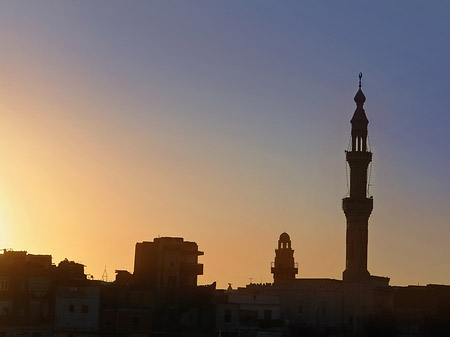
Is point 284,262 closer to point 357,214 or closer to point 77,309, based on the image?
point 357,214

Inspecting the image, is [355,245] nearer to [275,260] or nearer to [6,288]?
[275,260]

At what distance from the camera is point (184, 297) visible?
99.1 meters

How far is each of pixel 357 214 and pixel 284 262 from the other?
1350cm

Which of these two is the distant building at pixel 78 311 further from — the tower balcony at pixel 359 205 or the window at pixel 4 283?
the tower balcony at pixel 359 205

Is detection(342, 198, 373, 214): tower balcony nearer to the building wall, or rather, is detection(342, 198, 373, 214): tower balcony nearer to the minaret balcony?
the minaret balcony

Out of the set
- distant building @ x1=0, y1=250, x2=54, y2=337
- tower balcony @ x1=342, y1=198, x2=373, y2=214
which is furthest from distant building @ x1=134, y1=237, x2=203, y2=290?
tower balcony @ x1=342, y1=198, x2=373, y2=214

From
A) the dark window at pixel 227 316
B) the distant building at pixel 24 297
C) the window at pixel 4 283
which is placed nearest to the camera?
the distant building at pixel 24 297

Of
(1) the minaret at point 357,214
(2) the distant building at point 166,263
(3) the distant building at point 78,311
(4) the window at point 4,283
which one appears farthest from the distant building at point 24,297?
(1) the minaret at point 357,214

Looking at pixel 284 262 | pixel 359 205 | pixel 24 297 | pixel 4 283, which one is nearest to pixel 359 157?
pixel 359 205

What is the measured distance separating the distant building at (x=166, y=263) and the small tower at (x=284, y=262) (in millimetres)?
19581

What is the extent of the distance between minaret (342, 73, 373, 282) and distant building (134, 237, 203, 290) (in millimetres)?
17082

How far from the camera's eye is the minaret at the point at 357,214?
108438 millimetres

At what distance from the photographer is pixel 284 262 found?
392 feet

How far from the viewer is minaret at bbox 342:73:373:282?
108 meters
